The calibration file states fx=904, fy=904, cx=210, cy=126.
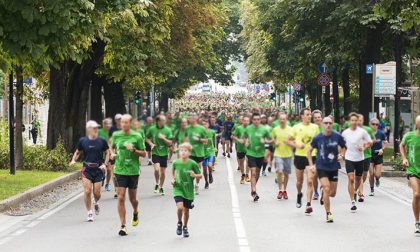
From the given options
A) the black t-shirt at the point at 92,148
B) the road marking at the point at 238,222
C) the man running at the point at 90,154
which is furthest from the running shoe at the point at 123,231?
the black t-shirt at the point at 92,148

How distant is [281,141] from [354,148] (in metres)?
2.26

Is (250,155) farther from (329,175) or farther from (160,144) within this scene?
(329,175)

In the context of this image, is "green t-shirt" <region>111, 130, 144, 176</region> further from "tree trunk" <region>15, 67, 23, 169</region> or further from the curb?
"tree trunk" <region>15, 67, 23, 169</region>

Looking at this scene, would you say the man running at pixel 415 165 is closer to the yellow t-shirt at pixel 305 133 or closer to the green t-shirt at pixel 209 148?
the yellow t-shirt at pixel 305 133

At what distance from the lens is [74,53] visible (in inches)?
770

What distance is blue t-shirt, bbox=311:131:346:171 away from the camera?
50.6ft

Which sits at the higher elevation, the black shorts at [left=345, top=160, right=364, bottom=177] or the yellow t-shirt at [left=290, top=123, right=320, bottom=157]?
the yellow t-shirt at [left=290, top=123, right=320, bottom=157]

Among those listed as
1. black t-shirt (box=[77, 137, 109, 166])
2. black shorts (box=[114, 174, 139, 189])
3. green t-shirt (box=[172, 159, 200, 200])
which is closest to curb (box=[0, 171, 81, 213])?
black t-shirt (box=[77, 137, 109, 166])

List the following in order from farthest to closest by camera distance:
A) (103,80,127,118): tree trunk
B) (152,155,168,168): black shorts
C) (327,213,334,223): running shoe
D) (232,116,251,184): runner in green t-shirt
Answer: (103,80,127,118): tree trunk, (232,116,251,184): runner in green t-shirt, (152,155,168,168): black shorts, (327,213,334,223): running shoe

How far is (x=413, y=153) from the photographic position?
45.6ft

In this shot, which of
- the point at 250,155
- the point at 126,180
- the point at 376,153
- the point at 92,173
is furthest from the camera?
the point at 376,153

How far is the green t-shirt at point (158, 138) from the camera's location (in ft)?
69.9

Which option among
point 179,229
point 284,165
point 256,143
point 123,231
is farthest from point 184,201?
point 256,143

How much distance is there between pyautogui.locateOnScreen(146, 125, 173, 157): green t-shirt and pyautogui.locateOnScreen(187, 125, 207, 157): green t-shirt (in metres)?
0.66
